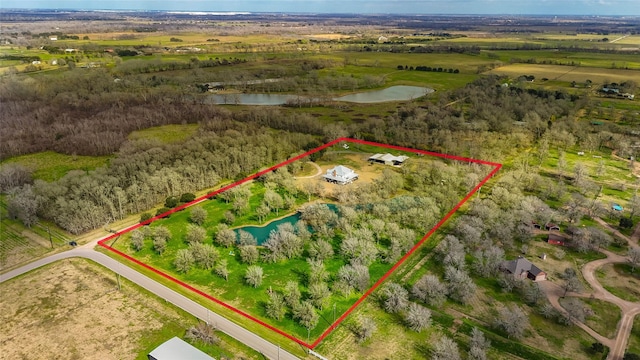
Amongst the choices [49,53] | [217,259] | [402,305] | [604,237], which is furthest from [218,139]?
[49,53]

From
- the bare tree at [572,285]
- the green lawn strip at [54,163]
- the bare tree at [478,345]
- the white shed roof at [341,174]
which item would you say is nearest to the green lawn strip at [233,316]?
the bare tree at [478,345]

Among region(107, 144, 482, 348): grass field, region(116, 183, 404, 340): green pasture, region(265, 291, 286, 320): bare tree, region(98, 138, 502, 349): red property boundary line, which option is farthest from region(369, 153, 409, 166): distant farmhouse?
region(265, 291, 286, 320): bare tree

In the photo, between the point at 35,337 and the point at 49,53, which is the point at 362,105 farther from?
the point at 49,53

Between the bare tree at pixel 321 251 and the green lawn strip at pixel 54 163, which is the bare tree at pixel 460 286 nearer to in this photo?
the bare tree at pixel 321 251

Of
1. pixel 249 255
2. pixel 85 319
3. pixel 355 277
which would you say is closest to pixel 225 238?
pixel 249 255

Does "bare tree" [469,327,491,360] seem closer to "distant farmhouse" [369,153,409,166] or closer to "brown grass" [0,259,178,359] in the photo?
"brown grass" [0,259,178,359]
